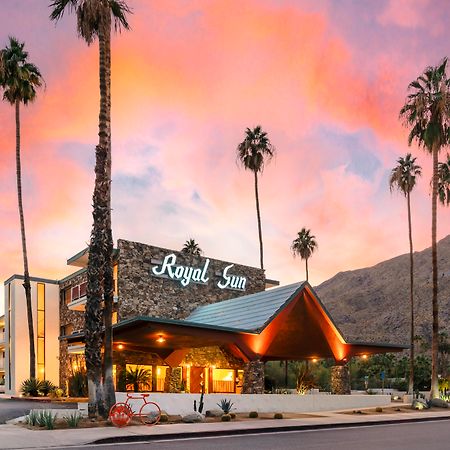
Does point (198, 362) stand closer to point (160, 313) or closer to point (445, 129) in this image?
point (160, 313)

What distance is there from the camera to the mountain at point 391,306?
134250 millimetres

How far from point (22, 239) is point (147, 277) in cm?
979

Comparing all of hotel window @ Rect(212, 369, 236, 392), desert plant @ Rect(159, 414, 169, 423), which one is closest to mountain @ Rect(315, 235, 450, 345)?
hotel window @ Rect(212, 369, 236, 392)

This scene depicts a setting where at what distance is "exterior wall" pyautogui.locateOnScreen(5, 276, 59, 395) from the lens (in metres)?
49.2

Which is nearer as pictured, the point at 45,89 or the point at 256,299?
the point at 256,299

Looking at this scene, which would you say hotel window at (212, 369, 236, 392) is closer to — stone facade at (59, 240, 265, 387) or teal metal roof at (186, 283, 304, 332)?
stone facade at (59, 240, 265, 387)

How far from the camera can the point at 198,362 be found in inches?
1528

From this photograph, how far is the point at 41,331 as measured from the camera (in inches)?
2014

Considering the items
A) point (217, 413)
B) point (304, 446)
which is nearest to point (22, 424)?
point (217, 413)

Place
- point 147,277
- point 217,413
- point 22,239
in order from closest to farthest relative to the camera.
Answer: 1. point 217,413
2. point 147,277
3. point 22,239

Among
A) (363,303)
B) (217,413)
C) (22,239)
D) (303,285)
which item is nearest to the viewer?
(217,413)

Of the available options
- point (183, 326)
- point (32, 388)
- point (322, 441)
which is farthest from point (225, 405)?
point (32, 388)

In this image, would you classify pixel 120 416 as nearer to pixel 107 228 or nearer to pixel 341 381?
pixel 107 228

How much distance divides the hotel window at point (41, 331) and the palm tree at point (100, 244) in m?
27.1
